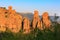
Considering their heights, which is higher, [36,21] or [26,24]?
[36,21]

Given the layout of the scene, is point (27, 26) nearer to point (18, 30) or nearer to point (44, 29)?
point (18, 30)

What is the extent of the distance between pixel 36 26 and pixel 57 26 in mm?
27224

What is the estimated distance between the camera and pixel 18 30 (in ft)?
350

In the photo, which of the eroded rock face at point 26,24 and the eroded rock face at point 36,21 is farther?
the eroded rock face at point 26,24

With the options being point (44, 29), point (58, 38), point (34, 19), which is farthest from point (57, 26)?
point (34, 19)

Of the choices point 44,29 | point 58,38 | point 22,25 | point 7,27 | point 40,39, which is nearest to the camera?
point 58,38

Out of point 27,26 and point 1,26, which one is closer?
point 1,26

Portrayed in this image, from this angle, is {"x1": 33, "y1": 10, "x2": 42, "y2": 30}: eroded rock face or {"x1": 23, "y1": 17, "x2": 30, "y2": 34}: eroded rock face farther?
{"x1": 23, "y1": 17, "x2": 30, "y2": 34}: eroded rock face

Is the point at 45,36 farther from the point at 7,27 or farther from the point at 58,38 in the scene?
the point at 7,27

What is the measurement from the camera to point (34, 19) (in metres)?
116

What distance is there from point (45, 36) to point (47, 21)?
23.5 meters

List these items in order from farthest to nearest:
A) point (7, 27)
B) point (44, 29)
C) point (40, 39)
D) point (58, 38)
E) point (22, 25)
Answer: point (22, 25), point (7, 27), point (44, 29), point (40, 39), point (58, 38)

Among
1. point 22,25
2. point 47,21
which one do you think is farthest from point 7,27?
point 47,21

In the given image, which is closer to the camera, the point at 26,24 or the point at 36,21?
the point at 36,21
